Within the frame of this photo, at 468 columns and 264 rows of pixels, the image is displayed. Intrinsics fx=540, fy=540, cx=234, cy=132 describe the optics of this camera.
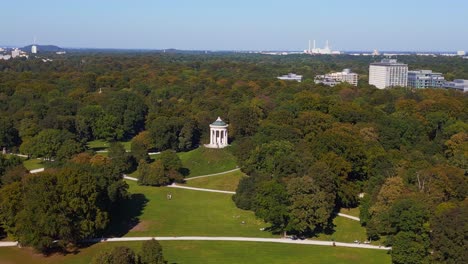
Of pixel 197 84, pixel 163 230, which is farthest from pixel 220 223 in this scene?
pixel 197 84

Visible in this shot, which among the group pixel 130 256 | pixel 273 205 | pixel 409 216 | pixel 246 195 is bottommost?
pixel 246 195

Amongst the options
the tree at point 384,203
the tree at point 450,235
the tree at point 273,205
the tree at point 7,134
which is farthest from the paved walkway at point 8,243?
the tree at point 7,134

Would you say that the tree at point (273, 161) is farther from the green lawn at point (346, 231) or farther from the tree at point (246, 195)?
the green lawn at point (346, 231)

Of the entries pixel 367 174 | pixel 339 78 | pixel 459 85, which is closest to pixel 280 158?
pixel 367 174

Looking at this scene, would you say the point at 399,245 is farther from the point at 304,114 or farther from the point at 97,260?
the point at 304,114

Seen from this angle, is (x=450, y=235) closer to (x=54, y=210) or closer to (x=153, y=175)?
(x=54, y=210)

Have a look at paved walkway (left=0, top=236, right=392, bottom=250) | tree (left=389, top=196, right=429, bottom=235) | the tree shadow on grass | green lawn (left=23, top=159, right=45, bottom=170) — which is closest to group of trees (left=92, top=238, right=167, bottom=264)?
paved walkway (left=0, top=236, right=392, bottom=250)
